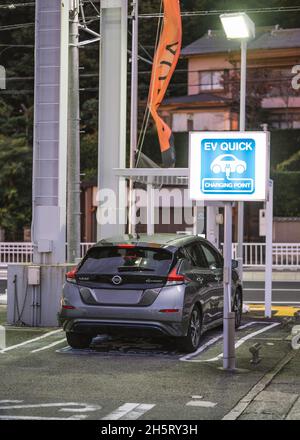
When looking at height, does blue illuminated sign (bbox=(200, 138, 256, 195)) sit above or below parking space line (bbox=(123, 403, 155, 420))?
above

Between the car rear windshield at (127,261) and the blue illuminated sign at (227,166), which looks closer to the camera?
the blue illuminated sign at (227,166)

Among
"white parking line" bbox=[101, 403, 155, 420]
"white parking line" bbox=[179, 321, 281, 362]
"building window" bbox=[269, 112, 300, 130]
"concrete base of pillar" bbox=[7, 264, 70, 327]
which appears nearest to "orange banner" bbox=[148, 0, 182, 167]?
"concrete base of pillar" bbox=[7, 264, 70, 327]

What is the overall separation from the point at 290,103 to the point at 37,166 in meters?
37.5

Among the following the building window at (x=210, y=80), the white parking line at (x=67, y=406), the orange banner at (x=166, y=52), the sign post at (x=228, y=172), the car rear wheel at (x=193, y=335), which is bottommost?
the white parking line at (x=67, y=406)

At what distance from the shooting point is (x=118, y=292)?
10242 millimetres

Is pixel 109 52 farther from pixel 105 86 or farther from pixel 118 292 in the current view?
pixel 118 292

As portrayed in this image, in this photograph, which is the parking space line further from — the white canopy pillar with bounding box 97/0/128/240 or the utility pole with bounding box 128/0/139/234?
the utility pole with bounding box 128/0/139/234

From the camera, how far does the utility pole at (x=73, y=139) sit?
15.6 m

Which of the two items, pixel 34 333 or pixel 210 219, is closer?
pixel 34 333

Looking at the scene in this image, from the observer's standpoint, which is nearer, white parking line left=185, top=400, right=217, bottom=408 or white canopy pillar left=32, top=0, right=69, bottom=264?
white parking line left=185, top=400, right=217, bottom=408

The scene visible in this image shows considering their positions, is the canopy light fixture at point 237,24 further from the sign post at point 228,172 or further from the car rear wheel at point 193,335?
the car rear wheel at point 193,335

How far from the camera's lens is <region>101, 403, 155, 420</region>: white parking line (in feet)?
23.0

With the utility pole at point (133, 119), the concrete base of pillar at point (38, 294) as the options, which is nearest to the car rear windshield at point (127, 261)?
the concrete base of pillar at point (38, 294)
